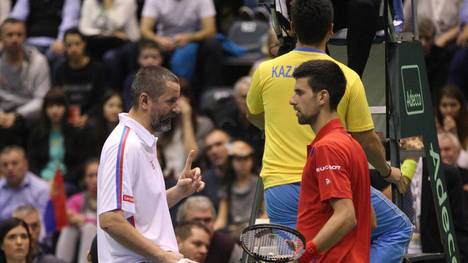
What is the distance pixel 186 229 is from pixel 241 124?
3.68 m

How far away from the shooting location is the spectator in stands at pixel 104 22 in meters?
15.7

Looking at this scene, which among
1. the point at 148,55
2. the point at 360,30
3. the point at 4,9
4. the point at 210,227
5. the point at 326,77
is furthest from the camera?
the point at 4,9

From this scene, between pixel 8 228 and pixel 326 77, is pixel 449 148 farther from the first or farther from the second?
pixel 326 77

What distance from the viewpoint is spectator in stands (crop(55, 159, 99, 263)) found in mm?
12469

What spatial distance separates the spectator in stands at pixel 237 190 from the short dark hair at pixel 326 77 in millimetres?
5840

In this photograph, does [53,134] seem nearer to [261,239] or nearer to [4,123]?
[4,123]

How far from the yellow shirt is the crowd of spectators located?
313 centimetres

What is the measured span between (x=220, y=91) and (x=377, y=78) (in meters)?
6.10

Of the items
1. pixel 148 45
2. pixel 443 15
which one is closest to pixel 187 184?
pixel 148 45

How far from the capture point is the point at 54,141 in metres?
14.3

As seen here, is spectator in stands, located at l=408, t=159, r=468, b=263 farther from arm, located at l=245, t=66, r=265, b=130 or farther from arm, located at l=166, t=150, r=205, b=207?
arm, located at l=166, t=150, r=205, b=207

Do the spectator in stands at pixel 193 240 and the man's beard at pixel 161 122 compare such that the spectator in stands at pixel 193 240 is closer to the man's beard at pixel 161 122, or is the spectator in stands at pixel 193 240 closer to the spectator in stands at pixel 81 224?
the spectator in stands at pixel 81 224

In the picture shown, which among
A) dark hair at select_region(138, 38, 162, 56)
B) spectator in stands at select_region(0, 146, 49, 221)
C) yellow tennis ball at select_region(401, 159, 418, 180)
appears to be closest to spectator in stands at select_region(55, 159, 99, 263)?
spectator in stands at select_region(0, 146, 49, 221)

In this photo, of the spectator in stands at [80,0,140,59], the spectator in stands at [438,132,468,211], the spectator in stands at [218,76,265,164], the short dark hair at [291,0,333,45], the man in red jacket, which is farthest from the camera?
the spectator in stands at [80,0,140,59]
